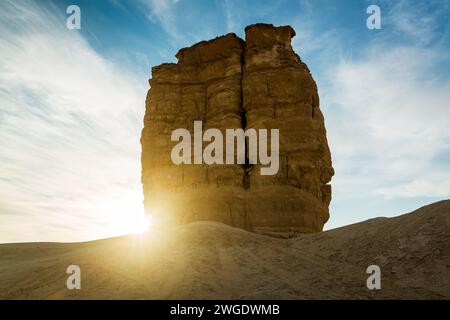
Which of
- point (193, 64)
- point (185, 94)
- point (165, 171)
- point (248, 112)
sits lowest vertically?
point (165, 171)

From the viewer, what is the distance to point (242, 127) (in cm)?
2689

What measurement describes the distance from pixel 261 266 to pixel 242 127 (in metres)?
17.0

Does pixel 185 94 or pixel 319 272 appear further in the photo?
pixel 185 94

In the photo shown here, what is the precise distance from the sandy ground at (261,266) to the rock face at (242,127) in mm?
9891

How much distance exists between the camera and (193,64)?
101 ft

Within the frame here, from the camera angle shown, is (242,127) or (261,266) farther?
(242,127)

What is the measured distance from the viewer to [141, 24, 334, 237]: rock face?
79.2 feet

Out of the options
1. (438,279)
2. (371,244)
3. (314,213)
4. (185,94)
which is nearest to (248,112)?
(185,94)

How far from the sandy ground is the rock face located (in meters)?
9.89
